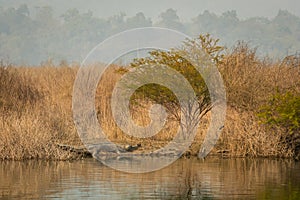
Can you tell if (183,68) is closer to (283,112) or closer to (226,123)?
(226,123)

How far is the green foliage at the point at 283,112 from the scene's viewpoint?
2238 cm

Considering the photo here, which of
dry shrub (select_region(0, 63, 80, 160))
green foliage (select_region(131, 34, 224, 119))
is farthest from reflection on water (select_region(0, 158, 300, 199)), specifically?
green foliage (select_region(131, 34, 224, 119))

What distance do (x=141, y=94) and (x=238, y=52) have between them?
3.84 meters

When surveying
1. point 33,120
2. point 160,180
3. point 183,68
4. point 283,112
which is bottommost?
point 160,180

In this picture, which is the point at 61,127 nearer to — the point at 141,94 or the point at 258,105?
the point at 141,94

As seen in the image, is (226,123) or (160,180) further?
(226,123)

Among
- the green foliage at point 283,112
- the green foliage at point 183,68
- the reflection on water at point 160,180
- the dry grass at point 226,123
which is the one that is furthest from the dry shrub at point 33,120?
the green foliage at point 283,112

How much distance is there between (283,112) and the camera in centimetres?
2266

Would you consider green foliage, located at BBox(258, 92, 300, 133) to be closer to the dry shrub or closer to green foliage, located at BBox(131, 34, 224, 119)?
green foliage, located at BBox(131, 34, 224, 119)

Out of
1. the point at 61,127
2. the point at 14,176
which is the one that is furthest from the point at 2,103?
the point at 14,176

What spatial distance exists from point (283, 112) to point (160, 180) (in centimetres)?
509

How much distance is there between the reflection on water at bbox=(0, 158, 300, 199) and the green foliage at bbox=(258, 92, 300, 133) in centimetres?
126

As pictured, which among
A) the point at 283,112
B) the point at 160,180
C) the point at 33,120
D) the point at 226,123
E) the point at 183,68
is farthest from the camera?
the point at 183,68

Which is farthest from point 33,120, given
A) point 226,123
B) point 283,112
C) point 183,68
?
point 283,112
